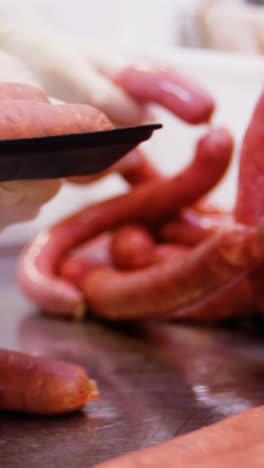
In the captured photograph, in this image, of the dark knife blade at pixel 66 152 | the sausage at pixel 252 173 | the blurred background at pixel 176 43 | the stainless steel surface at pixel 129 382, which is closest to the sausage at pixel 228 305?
the stainless steel surface at pixel 129 382

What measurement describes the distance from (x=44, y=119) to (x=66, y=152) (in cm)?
3

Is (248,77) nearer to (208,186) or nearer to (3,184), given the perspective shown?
(208,186)

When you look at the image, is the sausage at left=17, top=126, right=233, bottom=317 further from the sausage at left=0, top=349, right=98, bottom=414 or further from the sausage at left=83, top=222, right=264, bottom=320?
the sausage at left=0, top=349, right=98, bottom=414

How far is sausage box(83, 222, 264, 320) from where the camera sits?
765mm

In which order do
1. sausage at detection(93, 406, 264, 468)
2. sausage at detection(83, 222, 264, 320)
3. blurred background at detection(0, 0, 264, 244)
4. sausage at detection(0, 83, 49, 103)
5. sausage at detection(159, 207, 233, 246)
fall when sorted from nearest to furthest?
sausage at detection(93, 406, 264, 468), sausage at detection(0, 83, 49, 103), sausage at detection(83, 222, 264, 320), sausage at detection(159, 207, 233, 246), blurred background at detection(0, 0, 264, 244)

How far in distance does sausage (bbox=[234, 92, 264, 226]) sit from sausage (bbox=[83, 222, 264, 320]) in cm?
2

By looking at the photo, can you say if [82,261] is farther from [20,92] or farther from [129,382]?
[20,92]

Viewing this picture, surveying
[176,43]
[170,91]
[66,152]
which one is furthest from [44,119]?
[176,43]

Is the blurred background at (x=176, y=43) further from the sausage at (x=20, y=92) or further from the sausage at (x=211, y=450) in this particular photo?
the sausage at (x=211, y=450)

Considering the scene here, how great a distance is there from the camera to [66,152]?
0.59 m

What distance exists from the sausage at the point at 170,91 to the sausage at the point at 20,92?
33 centimetres

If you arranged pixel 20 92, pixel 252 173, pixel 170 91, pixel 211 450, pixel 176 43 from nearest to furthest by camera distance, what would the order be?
1. pixel 211 450
2. pixel 20 92
3. pixel 252 173
4. pixel 170 91
5. pixel 176 43

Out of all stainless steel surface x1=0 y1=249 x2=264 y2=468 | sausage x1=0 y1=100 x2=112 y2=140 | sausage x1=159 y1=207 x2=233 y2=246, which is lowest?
stainless steel surface x1=0 y1=249 x2=264 y2=468

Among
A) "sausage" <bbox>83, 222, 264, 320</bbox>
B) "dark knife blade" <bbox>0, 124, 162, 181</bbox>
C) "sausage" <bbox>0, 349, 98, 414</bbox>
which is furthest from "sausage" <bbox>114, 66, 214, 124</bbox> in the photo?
"sausage" <bbox>0, 349, 98, 414</bbox>
